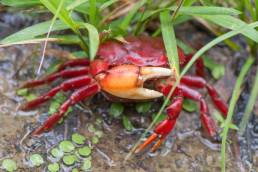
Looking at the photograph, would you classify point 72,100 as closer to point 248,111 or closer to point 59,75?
point 59,75

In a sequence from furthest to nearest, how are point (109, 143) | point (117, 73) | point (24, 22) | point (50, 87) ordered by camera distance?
point (24, 22) < point (50, 87) < point (109, 143) < point (117, 73)

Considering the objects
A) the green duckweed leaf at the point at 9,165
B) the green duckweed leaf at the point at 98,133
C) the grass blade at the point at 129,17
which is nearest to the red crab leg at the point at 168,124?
the green duckweed leaf at the point at 98,133

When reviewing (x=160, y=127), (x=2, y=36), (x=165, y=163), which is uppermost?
(x=2, y=36)

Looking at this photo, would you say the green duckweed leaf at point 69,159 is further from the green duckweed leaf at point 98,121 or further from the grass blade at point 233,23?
the grass blade at point 233,23

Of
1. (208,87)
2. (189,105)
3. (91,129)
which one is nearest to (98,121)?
(91,129)

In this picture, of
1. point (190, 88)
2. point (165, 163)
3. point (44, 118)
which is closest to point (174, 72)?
point (190, 88)

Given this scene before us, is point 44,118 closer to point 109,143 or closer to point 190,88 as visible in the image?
point 109,143
